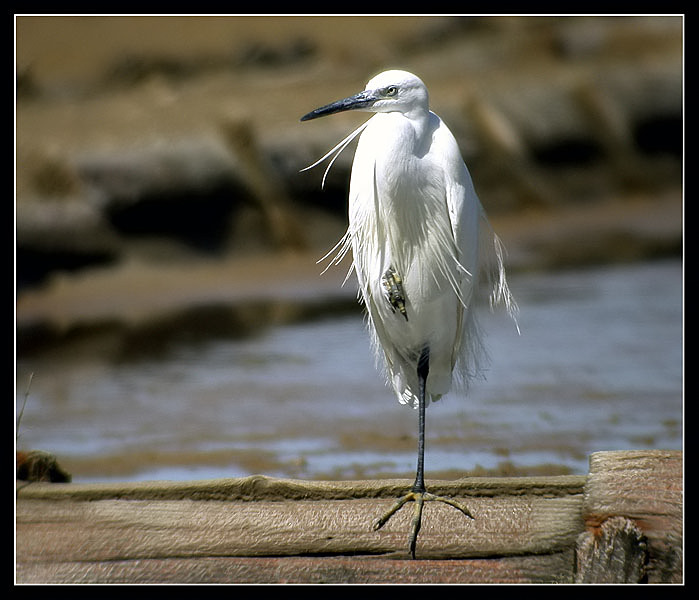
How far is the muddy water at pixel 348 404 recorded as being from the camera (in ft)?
10.8

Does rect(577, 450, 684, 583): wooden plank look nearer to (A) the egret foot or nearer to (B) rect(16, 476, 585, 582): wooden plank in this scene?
(B) rect(16, 476, 585, 582): wooden plank

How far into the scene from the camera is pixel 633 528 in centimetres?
190

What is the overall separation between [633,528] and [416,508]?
0.45m

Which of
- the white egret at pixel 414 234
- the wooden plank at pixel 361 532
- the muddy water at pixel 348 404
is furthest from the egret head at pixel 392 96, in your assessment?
the muddy water at pixel 348 404

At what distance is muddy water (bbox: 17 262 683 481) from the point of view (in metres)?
3.28

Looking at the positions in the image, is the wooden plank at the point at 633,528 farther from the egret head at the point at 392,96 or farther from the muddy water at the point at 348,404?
the muddy water at the point at 348,404

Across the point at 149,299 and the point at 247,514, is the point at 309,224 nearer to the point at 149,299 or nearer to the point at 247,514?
the point at 149,299

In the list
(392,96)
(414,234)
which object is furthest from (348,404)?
(392,96)

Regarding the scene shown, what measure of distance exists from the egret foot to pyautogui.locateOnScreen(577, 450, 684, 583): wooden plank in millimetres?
256

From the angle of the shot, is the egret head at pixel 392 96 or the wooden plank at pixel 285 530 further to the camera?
the egret head at pixel 392 96

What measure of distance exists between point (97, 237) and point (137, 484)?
388 centimetres

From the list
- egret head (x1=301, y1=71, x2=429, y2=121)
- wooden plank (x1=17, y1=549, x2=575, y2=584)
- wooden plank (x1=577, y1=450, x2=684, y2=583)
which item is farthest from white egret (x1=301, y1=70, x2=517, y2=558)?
wooden plank (x1=577, y1=450, x2=684, y2=583)

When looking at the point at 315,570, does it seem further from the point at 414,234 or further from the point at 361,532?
the point at 414,234

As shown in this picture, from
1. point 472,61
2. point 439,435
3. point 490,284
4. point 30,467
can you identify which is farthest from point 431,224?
point 472,61
